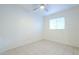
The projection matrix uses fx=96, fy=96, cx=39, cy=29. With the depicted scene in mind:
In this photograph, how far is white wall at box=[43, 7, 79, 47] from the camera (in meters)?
1.22

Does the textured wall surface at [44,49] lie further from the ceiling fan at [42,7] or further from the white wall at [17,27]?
the ceiling fan at [42,7]

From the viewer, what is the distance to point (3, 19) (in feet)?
3.87

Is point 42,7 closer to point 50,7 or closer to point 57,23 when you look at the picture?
point 50,7

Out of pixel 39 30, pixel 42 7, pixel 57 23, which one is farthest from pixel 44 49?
pixel 42 7

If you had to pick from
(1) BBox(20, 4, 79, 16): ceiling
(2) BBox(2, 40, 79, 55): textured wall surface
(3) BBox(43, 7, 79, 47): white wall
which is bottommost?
(2) BBox(2, 40, 79, 55): textured wall surface

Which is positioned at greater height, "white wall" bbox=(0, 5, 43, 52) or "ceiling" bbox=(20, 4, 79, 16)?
"ceiling" bbox=(20, 4, 79, 16)

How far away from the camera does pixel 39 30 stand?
124cm

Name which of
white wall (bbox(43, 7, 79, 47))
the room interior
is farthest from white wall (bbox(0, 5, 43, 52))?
white wall (bbox(43, 7, 79, 47))

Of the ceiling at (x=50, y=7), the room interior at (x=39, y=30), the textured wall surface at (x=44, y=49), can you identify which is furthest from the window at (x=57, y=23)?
the textured wall surface at (x=44, y=49)

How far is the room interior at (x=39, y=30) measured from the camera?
3.86ft

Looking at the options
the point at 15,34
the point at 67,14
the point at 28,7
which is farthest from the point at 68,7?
the point at 15,34

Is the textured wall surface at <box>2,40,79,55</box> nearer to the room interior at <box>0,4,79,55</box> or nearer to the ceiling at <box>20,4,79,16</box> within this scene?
the room interior at <box>0,4,79,55</box>

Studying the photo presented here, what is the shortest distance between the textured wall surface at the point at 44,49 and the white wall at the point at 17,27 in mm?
64
